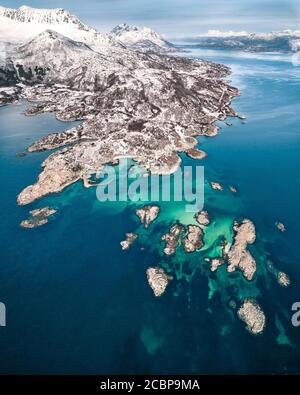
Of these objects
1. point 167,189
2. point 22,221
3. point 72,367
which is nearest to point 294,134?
point 167,189

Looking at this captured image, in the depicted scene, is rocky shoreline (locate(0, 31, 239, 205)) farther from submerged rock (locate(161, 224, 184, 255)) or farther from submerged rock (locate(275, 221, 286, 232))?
submerged rock (locate(275, 221, 286, 232))

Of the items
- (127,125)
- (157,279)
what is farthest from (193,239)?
(127,125)

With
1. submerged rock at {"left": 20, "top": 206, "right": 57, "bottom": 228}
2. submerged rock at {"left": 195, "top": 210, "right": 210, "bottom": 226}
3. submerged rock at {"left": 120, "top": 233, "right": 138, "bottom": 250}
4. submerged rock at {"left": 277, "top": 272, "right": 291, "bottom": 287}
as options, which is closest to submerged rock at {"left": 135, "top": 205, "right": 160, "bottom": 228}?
submerged rock at {"left": 120, "top": 233, "right": 138, "bottom": 250}

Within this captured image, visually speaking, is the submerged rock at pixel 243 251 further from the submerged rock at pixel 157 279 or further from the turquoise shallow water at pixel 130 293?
the submerged rock at pixel 157 279

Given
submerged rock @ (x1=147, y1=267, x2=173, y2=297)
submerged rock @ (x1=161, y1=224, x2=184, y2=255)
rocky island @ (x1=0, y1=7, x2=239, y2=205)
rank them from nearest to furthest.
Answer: submerged rock @ (x1=147, y1=267, x2=173, y2=297) → submerged rock @ (x1=161, y1=224, x2=184, y2=255) → rocky island @ (x1=0, y1=7, x2=239, y2=205)

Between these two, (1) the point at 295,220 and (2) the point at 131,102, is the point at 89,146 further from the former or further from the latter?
(1) the point at 295,220

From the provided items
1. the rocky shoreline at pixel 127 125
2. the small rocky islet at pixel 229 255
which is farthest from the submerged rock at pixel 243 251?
the rocky shoreline at pixel 127 125
